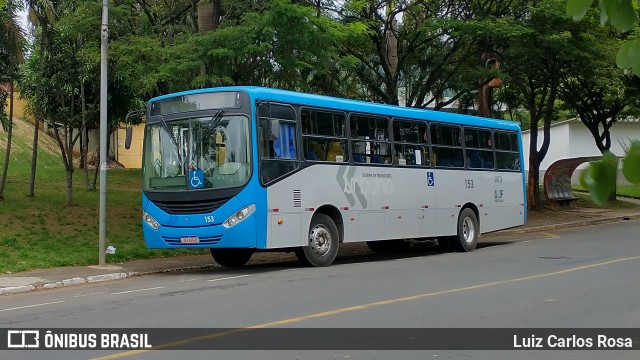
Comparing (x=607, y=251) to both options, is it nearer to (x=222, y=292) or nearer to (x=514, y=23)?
(x=514, y=23)

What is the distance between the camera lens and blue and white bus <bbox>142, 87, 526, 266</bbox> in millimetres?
14445

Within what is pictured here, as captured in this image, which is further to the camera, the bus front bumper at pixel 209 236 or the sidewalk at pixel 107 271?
the bus front bumper at pixel 209 236

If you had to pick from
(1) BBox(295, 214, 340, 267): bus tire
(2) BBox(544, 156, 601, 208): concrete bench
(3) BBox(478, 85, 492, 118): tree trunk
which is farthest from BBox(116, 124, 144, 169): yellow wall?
(1) BBox(295, 214, 340, 267): bus tire

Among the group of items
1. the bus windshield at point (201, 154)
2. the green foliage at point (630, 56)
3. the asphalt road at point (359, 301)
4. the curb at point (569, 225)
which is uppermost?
the bus windshield at point (201, 154)

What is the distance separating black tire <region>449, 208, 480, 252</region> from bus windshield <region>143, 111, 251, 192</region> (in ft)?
25.7

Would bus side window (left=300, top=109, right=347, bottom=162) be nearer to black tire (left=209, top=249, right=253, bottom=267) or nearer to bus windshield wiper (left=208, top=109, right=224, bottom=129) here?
bus windshield wiper (left=208, top=109, right=224, bottom=129)

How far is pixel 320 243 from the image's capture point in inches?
626

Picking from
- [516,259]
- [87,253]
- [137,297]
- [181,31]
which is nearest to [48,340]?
[137,297]

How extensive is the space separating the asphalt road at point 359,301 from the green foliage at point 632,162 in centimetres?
594

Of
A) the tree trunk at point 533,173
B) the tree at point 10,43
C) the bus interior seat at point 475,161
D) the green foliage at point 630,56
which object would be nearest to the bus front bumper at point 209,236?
the tree at point 10,43

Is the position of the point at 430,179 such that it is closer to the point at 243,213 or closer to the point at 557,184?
the point at 243,213

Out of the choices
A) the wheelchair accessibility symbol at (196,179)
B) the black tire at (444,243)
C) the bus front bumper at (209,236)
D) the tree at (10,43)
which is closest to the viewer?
the bus front bumper at (209,236)

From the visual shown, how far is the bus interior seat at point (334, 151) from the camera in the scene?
53.2 ft

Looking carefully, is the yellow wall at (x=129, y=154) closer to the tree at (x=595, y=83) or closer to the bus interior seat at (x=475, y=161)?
the tree at (x=595, y=83)
